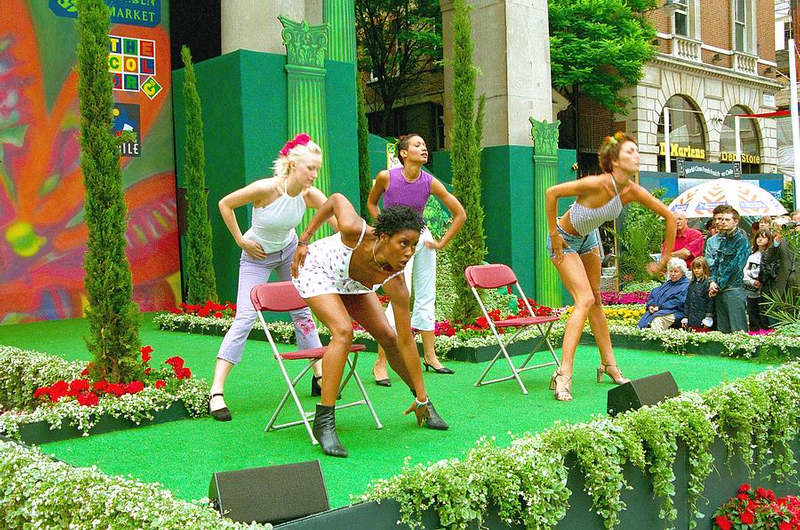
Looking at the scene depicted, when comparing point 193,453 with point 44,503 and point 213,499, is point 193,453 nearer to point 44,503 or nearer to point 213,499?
point 44,503

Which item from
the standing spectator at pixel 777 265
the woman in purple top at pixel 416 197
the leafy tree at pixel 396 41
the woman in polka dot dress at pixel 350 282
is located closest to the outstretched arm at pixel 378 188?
the woman in purple top at pixel 416 197

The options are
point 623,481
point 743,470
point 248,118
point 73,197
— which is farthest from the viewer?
point 73,197

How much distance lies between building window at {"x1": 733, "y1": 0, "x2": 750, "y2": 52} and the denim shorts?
1308 inches

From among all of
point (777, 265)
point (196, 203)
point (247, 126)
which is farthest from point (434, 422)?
point (196, 203)

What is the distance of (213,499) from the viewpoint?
10.6 feet

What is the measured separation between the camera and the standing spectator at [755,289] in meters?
9.41

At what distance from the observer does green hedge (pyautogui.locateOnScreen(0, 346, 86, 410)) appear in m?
6.55

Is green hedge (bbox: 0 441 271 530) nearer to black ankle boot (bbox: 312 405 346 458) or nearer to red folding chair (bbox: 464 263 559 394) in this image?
black ankle boot (bbox: 312 405 346 458)

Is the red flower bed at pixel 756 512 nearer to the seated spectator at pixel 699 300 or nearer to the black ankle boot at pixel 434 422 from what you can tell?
the black ankle boot at pixel 434 422

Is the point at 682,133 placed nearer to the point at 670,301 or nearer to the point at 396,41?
the point at 396,41

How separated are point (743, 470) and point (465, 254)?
15.4 feet

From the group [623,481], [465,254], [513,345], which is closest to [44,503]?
[623,481]

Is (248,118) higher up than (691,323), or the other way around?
(248,118)

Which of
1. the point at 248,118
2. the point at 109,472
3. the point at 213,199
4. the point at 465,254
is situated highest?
the point at 248,118
